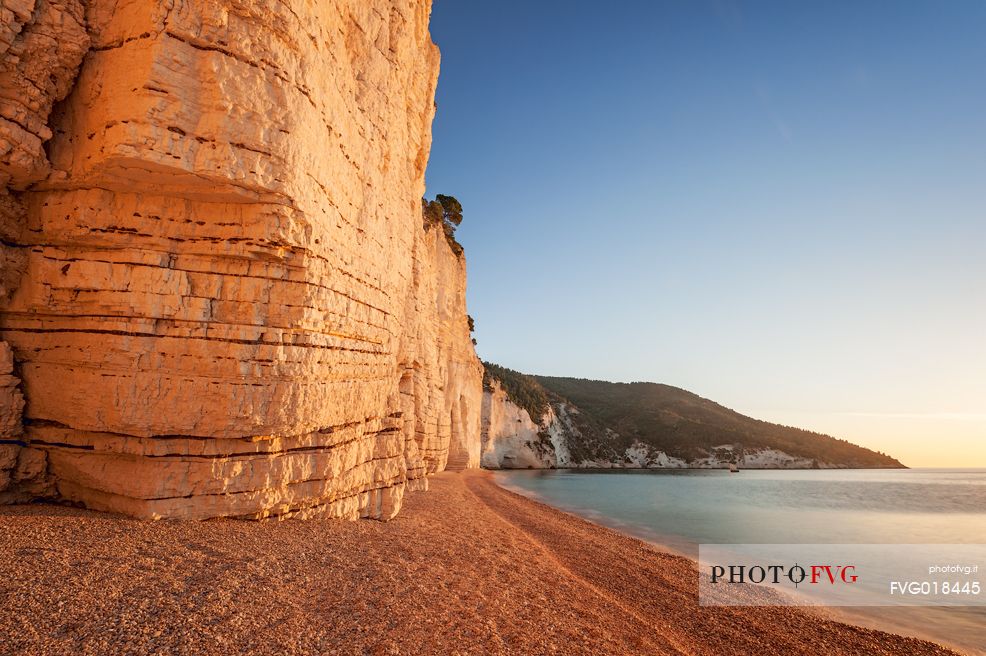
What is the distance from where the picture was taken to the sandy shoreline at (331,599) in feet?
12.4

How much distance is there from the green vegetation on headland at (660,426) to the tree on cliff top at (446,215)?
95.3 feet

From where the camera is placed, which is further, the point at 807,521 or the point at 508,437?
the point at 508,437

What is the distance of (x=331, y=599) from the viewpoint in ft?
16.4

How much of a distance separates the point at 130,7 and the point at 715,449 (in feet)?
309

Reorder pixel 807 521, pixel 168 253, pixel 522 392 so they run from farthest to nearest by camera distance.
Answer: pixel 522 392 < pixel 807 521 < pixel 168 253

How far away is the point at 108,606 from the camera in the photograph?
386 cm

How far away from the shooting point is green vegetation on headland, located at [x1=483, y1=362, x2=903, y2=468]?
243ft

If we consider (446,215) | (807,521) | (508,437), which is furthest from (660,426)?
(446,215)

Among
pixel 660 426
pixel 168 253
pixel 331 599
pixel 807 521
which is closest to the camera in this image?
pixel 331 599

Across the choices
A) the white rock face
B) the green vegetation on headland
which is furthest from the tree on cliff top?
the green vegetation on headland

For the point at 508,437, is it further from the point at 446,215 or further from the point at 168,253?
the point at 168,253

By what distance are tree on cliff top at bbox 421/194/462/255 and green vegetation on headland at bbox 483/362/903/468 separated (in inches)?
1143

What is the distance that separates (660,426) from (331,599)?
90.7 m

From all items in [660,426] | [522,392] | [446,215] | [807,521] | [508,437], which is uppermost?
[446,215]
